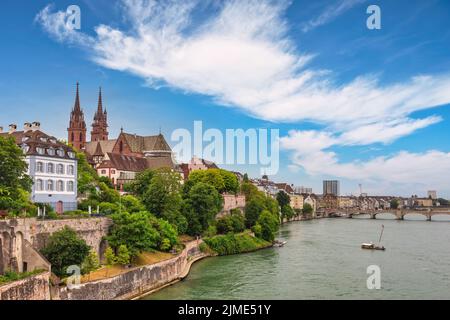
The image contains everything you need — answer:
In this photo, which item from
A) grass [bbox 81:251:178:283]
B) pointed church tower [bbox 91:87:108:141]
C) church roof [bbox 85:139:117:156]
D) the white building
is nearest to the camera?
grass [bbox 81:251:178:283]

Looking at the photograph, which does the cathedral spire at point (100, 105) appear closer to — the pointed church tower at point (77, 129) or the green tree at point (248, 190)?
the pointed church tower at point (77, 129)

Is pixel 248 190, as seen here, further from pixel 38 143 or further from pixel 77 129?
pixel 38 143

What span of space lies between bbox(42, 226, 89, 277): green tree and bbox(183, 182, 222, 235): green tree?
17.4 metres

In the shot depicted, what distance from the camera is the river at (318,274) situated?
23.7 m

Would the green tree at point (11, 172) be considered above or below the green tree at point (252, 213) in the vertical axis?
above

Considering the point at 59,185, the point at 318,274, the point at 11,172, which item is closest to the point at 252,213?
the point at 318,274

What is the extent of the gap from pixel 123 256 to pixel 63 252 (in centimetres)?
397

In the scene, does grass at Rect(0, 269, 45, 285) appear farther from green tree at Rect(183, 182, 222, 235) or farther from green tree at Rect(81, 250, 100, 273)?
green tree at Rect(183, 182, 222, 235)

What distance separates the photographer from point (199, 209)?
38.5 m

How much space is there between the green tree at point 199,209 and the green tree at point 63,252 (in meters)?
17.4

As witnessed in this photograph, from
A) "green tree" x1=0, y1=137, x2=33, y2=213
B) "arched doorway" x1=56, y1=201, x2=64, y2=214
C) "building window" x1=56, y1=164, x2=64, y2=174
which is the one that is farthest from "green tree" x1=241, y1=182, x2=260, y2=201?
"green tree" x1=0, y1=137, x2=33, y2=213

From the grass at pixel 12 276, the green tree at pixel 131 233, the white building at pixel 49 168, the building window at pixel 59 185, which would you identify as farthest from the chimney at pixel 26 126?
the grass at pixel 12 276

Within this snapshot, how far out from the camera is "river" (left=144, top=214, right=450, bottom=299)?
23656 millimetres

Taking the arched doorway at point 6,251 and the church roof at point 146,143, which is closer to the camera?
the arched doorway at point 6,251
